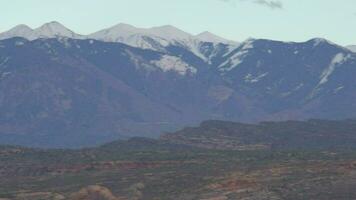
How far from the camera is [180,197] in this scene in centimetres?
16000

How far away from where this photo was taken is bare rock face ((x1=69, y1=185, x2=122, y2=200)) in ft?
533

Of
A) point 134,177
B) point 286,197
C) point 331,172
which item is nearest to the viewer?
point 286,197

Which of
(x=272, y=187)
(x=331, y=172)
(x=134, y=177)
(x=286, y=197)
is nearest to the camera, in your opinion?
(x=286, y=197)

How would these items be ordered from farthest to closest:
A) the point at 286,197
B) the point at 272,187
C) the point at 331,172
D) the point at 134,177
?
the point at 134,177, the point at 331,172, the point at 272,187, the point at 286,197

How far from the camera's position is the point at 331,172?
182 m

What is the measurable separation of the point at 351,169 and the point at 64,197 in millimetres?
52933

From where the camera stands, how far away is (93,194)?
16338 cm

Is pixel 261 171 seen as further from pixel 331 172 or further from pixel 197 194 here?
pixel 197 194

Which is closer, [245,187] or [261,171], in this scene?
[245,187]

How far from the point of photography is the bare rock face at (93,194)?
162 m

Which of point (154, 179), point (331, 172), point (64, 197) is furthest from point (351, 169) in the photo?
point (64, 197)

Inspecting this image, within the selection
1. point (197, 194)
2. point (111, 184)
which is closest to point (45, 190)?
point (111, 184)

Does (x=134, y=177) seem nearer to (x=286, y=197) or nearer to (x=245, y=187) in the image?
(x=245, y=187)

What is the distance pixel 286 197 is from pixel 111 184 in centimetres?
4112
